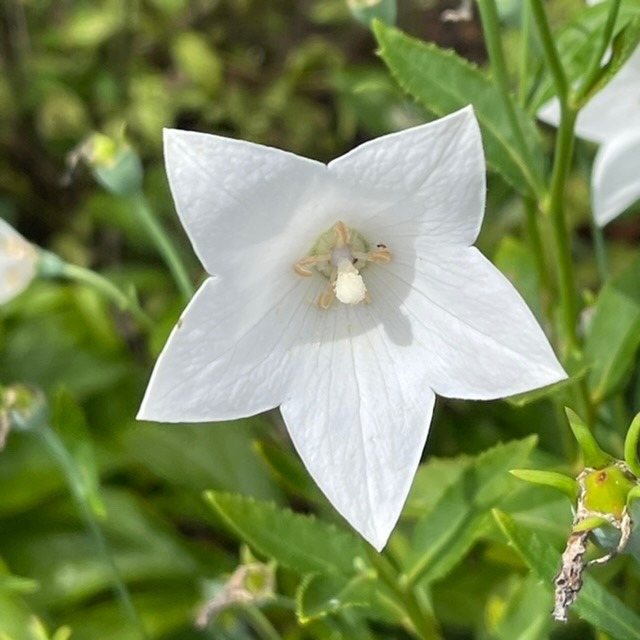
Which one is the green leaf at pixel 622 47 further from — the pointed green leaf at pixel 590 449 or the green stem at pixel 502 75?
the pointed green leaf at pixel 590 449

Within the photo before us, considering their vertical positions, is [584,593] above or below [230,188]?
below

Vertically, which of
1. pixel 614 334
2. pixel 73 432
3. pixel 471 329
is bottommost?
pixel 73 432

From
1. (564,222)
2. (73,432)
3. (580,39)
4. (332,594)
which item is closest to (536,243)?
(564,222)

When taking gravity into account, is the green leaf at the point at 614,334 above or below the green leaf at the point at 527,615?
above

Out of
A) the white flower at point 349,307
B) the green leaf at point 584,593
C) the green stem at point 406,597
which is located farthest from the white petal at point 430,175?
the green stem at point 406,597

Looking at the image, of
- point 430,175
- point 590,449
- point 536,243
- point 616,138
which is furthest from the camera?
point 616,138

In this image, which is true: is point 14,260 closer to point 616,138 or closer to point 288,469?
point 288,469
